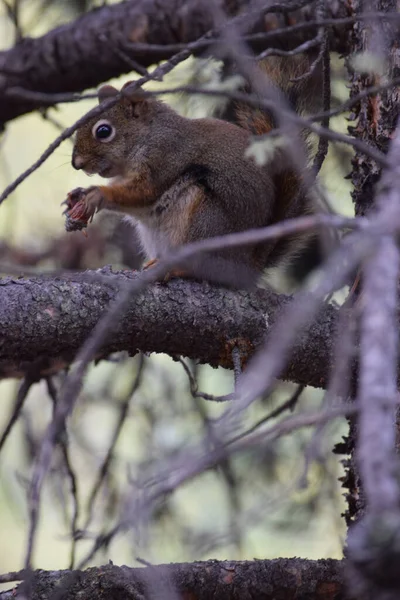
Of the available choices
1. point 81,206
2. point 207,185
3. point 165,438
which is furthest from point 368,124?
point 165,438

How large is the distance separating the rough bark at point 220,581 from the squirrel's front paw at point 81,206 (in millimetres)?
978

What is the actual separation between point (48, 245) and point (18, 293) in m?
1.50

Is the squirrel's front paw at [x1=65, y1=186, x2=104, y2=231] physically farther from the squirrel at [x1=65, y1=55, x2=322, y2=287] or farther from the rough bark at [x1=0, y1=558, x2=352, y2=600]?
the rough bark at [x1=0, y1=558, x2=352, y2=600]

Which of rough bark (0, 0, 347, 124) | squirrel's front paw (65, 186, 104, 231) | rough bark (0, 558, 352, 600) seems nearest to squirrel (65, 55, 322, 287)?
squirrel's front paw (65, 186, 104, 231)

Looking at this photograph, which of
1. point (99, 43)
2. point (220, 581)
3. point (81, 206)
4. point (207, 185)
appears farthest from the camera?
point (99, 43)

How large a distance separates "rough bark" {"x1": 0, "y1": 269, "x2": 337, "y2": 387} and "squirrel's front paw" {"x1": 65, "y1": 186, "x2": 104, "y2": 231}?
364 mm

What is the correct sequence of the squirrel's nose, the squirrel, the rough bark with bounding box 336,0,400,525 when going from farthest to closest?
the squirrel's nose, the squirrel, the rough bark with bounding box 336,0,400,525

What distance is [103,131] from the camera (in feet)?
9.83

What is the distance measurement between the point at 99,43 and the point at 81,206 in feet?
2.81

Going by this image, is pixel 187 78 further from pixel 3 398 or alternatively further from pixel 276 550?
pixel 3 398

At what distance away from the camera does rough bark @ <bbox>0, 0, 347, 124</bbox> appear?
300 centimetres

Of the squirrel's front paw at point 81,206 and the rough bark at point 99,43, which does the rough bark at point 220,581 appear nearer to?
the squirrel's front paw at point 81,206

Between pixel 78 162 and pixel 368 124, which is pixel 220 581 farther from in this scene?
pixel 78 162

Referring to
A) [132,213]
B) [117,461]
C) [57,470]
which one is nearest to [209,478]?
[117,461]
